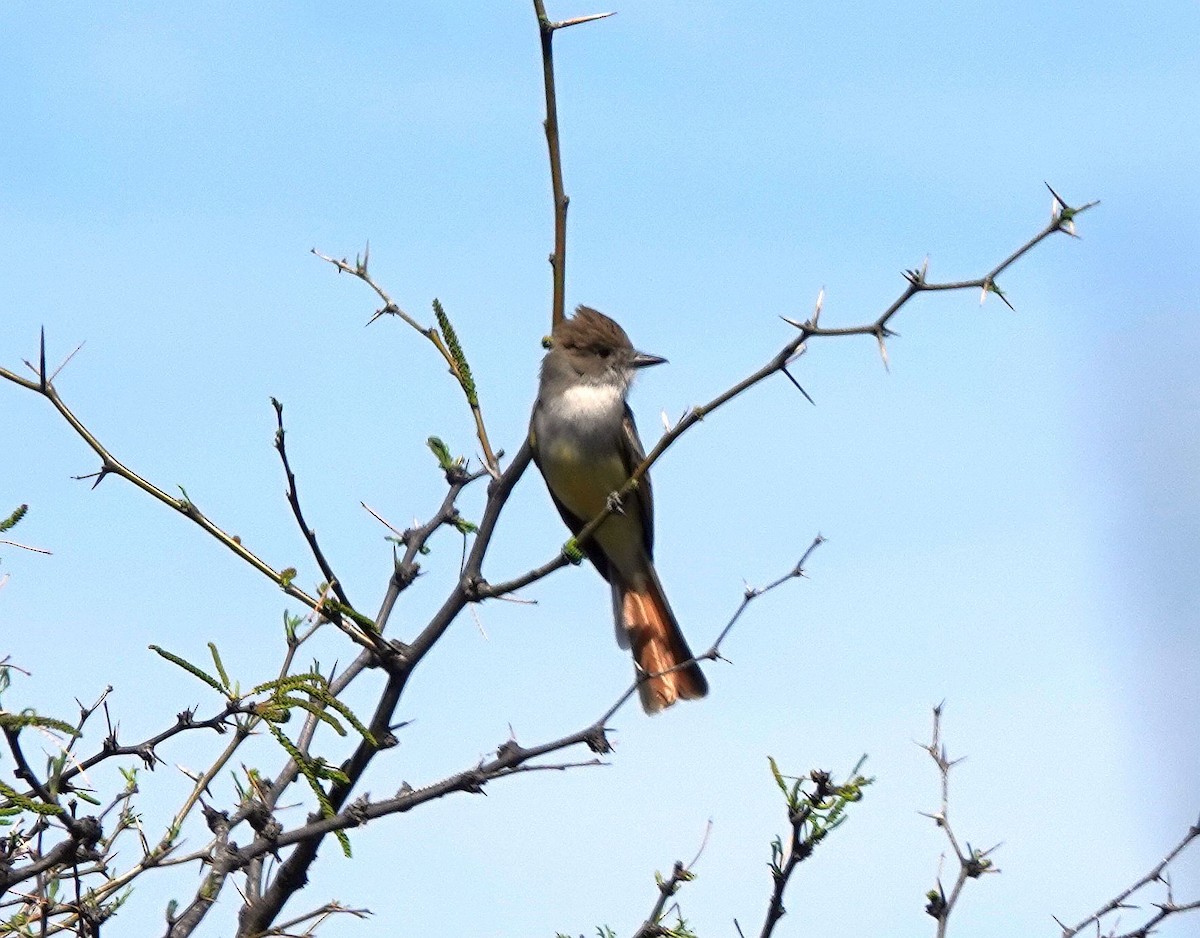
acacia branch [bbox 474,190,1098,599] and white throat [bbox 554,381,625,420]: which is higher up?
white throat [bbox 554,381,625,420]

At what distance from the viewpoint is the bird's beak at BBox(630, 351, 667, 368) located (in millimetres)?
7930

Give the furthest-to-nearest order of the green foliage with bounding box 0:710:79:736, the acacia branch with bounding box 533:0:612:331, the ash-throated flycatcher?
the ash-throated flycatcher → the acacia branch with bounding box 533:0:612:331 → the green foliage with bounding box 0:710:79:736

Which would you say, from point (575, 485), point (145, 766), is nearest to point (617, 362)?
point (575, 485)

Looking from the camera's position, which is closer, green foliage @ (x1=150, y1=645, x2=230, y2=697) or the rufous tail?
green foliage @ (x1=150, y1=645, x2=230, y2=697)

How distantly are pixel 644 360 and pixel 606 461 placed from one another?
69 cm

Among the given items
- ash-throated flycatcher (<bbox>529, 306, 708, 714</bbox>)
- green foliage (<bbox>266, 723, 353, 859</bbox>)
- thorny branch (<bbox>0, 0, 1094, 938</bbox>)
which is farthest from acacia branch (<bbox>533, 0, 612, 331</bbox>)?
ash-throated flycatcher (<bbox>529, 306, 708, 714</bbox>)

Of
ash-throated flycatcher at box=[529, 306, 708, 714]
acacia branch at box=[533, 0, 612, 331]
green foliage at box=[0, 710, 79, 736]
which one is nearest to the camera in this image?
green foliage at box=[0, 710, 79, 736]

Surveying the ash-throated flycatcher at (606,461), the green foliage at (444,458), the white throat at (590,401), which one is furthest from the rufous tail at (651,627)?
the green foliage at (444,458)

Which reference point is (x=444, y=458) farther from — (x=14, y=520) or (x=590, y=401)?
(x=590, y=401)

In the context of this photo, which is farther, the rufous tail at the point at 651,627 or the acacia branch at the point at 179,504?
the rufous tail at the point at 651,627

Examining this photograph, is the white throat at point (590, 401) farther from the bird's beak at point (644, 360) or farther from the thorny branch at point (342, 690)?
the thorny branch at point (342, 690)

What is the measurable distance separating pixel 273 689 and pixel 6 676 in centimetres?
57

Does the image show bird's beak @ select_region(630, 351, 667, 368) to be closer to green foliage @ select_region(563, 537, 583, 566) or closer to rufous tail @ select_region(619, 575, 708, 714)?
rufous tail @ select_region(619, 575, 708, 714)

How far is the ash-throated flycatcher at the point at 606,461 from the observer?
24.8ft
